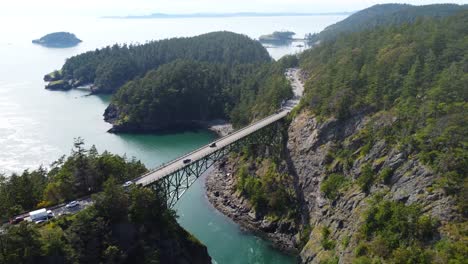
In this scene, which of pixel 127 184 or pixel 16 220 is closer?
pixel 16 220

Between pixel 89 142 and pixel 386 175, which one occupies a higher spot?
pixel 386 175

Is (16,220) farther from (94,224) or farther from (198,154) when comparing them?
(198,154)

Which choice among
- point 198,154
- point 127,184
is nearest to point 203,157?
point 198,154

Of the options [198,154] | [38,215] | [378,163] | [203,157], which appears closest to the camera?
[38,215]

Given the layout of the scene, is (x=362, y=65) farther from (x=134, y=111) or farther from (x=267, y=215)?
(x=134, y=111)

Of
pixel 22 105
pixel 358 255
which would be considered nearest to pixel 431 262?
pixel 358 255

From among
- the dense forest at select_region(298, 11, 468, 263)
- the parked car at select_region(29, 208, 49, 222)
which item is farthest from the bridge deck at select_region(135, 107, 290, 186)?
the parked car at select_region(29, 208, 49, 222)

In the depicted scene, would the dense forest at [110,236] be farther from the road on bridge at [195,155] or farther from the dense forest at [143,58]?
the dense forest at [143,58]

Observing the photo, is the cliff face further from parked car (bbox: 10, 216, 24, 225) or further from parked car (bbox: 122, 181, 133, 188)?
parked car (bbox: 10, 216, 24, 225)
